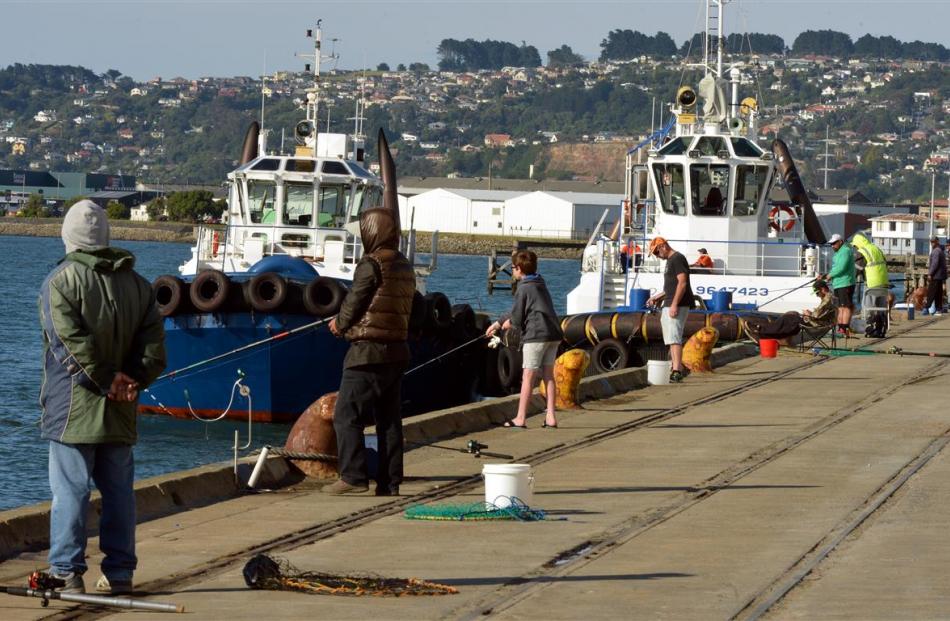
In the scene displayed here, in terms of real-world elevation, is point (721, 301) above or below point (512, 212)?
below

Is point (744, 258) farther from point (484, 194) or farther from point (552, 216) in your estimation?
point (484, 194)

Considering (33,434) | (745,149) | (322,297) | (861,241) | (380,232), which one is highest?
(745,149)

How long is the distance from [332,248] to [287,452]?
15854 millimetres

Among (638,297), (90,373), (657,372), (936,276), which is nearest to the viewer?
(90,373)

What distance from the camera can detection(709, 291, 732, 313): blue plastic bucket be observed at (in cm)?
3098

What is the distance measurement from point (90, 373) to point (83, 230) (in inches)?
Result: 26.9

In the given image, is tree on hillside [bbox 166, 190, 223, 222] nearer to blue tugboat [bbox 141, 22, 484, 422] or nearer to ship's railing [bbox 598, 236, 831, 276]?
ship's railing [bbox 598, 236, 831, 276]

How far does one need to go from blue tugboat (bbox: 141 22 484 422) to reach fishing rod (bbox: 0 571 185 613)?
39.2 feet

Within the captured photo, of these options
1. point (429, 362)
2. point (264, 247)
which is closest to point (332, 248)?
point (264, 247)

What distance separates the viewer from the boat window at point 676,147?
35.1 meters

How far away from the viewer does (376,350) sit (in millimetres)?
11562

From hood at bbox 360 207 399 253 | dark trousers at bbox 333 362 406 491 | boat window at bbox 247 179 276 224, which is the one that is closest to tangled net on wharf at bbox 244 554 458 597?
dark trousers at bbox 333 362 406 491

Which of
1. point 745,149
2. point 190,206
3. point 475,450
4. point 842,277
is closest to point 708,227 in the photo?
point 745,149

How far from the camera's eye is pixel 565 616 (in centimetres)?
814
